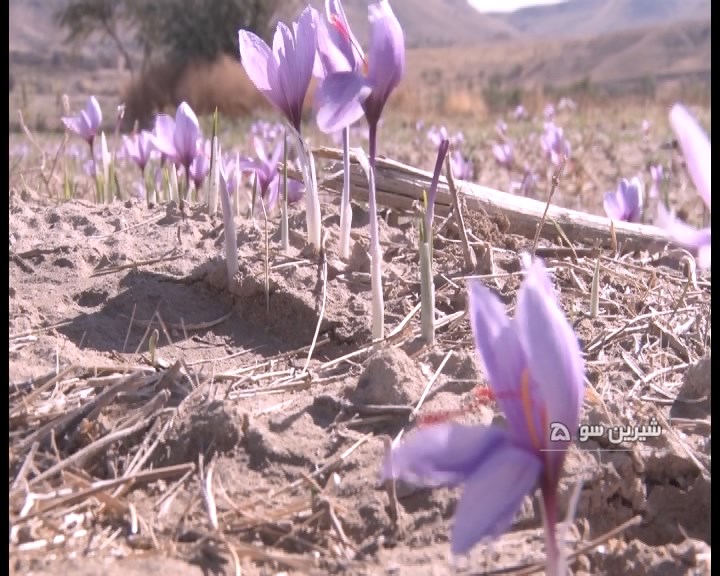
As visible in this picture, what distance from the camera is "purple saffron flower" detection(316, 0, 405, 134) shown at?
1.61 m

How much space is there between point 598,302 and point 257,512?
112cm

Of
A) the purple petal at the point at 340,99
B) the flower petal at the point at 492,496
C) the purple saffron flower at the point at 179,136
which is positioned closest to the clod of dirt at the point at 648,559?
the flower petal at the point at 492,496

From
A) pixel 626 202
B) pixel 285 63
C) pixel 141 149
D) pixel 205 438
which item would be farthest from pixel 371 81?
pixel 141 149

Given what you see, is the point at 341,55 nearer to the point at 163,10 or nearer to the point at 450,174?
the point at 450,174

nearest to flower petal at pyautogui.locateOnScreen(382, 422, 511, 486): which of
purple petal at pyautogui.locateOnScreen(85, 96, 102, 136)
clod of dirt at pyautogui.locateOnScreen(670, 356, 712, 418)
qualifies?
clod of dirt at pyautogui.locateOnScreen(670, 356, 712, 418)

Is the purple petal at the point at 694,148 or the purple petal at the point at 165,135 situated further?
the purple petal at the point at 165,135

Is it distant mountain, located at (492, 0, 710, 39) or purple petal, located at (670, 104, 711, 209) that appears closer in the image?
purple petal, located at (670, 104, 711, 209)

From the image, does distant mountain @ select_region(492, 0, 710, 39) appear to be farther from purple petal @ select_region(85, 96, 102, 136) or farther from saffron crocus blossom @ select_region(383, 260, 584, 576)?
saffron crocus blossom @ select_region(383, 260, 584, 576)

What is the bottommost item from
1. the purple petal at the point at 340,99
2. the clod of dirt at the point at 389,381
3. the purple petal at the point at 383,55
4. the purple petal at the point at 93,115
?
the clod of dirt at the point at 389,381

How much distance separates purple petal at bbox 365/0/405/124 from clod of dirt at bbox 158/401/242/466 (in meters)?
0.65

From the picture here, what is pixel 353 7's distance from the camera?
111812mm

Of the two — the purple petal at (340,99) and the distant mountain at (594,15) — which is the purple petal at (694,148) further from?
the distant mountain at (594,15)

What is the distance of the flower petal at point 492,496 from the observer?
92cm

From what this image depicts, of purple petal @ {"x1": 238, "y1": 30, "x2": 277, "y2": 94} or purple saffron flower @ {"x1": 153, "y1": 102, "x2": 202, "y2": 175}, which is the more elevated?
purple petal @ {"x1": 238, "y1": 30, "x2": 277, "y2": 94}
